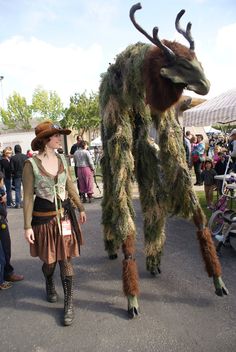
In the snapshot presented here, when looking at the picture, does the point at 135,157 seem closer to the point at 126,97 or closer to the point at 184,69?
the point at 126,97

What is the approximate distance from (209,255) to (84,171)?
650cm

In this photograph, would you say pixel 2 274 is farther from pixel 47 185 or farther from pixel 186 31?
pixel 186 31

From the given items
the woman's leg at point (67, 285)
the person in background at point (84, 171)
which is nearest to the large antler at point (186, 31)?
the woman's leg at point (67, 285)

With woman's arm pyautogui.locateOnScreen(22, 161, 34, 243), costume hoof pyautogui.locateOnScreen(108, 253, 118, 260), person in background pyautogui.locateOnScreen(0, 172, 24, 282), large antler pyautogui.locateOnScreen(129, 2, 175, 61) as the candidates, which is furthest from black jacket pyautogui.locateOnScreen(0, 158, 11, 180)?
large antler pyautogui.locateOnScreen(129, 2, 175, 61)

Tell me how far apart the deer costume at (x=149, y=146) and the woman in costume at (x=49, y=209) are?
48cm

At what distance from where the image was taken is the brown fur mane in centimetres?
271

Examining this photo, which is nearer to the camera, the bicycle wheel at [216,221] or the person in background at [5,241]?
the person in background at [5,241]

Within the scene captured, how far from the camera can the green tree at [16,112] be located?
153ft

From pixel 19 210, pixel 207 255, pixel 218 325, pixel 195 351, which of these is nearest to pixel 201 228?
pixel 207 255

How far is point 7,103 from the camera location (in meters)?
47.1

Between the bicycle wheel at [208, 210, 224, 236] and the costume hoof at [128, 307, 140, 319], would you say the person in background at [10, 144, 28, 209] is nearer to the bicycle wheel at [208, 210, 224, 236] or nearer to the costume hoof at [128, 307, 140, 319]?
the bicycle wheel at [208, 210, 224, 236]

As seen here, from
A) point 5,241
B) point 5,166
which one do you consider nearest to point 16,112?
point 5,166

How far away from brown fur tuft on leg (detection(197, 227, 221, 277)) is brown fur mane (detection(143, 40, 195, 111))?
1.33 metres

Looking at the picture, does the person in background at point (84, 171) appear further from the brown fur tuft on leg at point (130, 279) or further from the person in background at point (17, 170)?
the brown fur tuft on leg at point (130, 279)
